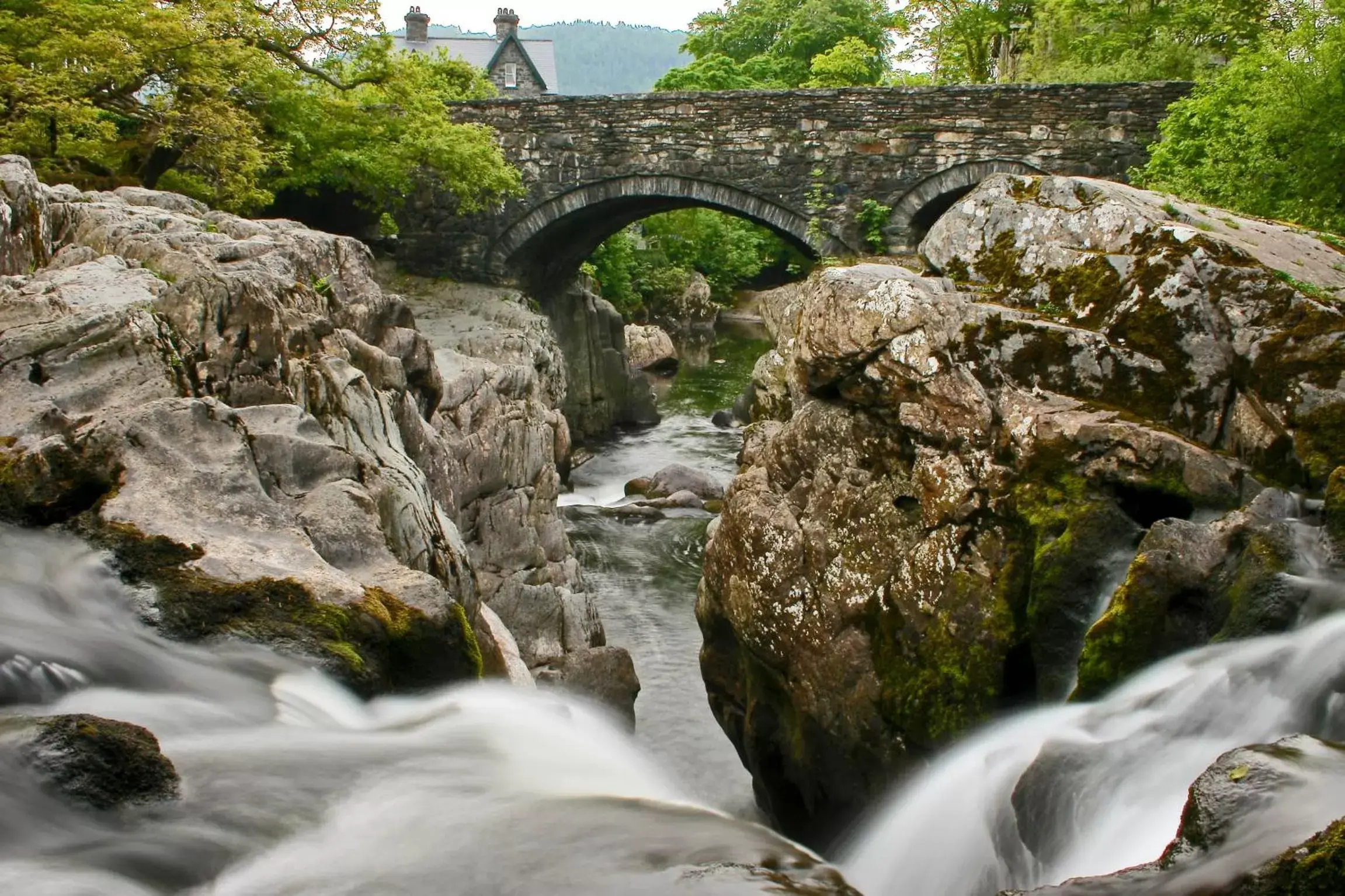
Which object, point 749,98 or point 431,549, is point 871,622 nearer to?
point 431,549

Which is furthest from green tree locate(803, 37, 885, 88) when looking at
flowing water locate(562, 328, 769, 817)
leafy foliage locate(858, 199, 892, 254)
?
leafy foliage locate(858, 199, 892, 254)

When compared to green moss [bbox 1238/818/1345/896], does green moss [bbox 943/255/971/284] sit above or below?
above

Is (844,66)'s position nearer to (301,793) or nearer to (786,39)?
(786,39)

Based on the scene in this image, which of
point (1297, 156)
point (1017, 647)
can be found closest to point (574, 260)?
point (1297, 156)

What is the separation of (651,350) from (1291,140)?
21922 mm

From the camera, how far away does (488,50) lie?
5384 centimetres

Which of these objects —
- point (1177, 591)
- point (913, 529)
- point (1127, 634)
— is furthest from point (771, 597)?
point (1177, 591)

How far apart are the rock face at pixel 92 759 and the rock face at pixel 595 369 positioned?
20.6 metres

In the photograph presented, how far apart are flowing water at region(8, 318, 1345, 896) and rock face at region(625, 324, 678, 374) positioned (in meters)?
26.4

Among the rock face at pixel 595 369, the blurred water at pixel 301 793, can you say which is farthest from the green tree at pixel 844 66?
the blurred water at pixel 301 793

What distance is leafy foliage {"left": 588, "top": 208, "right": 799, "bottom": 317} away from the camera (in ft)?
106

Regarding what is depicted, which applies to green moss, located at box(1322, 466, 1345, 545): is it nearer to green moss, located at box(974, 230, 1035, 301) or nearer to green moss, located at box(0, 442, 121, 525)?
green moss, located at box(974, 230, 1035, 301)

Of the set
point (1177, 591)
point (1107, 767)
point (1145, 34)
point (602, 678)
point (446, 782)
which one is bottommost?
point (602, 678)

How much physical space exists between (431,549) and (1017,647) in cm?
346
